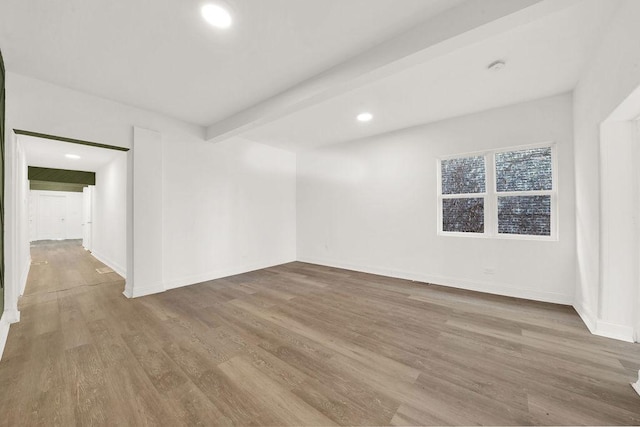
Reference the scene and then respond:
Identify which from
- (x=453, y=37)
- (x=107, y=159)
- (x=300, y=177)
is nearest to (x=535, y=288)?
(x=453, y=37)

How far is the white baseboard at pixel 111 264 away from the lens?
4.77 meters

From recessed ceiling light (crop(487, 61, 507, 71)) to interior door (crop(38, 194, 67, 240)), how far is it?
16.3 m

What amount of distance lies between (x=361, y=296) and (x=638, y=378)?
7.96 ft

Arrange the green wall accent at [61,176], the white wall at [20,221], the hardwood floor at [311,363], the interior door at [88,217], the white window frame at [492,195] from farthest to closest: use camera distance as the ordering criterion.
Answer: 1. the interior door at [88,217]
2. the green wall accent at [61,176]
3. the white window frame at [492,195]
4. the white wall at [20,221]
5. the hardwood floor at [311,363]

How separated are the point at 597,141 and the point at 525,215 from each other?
1310 millimetres

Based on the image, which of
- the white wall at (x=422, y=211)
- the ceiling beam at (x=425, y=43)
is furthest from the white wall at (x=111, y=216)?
the ceiling beam at (x=425, y=43)

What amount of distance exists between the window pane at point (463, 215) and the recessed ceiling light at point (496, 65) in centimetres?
192

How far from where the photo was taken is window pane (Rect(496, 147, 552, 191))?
130 inches

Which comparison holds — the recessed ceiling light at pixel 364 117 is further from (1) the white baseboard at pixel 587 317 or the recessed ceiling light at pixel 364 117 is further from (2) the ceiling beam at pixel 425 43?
(1) the white baseboard at pixel 587 317

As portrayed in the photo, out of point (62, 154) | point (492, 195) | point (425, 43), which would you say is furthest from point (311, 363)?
point (62, 154)

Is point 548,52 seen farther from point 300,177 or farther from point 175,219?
point 175,219

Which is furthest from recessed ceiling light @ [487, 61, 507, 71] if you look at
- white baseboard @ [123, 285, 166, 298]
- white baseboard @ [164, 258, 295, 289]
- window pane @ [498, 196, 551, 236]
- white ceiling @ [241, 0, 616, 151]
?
white baseboard @ [123, 285, 166, 298]

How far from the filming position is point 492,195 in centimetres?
365

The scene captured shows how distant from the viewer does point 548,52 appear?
2262mm
